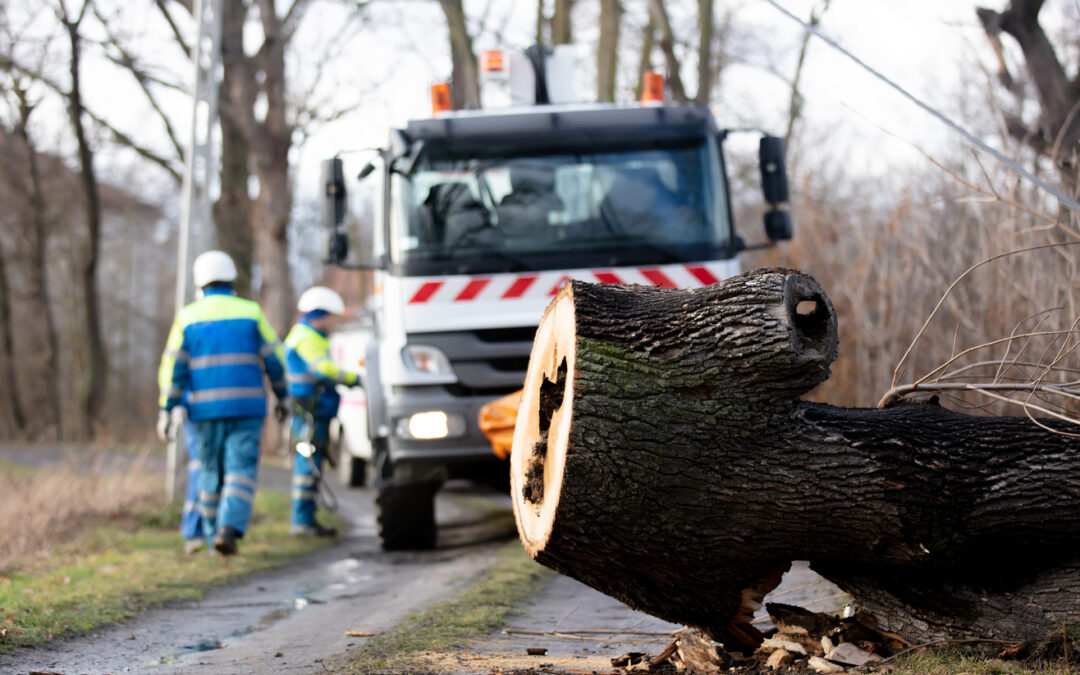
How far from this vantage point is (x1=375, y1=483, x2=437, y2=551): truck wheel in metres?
7.51

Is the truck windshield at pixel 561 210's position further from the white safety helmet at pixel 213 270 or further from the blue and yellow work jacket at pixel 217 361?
the white safety helmet at pixel 213 270

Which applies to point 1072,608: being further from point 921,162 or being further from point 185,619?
point 921,162

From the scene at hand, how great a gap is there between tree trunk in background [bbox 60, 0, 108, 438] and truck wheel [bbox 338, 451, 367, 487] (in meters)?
10.4

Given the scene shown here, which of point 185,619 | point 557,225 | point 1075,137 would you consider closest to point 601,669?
point 185,619

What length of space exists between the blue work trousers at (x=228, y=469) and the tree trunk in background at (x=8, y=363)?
768 inches

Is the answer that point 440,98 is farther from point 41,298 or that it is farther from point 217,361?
point 41,298

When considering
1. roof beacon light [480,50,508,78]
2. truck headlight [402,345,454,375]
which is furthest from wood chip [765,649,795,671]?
roof beacon light [480,50,508,78]

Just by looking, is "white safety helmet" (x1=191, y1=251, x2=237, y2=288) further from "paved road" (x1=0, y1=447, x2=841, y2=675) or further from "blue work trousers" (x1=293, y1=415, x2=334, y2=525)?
"paved road" (x1=0, y1=447, x2=841, y2=675)

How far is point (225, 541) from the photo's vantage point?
6840 millimetres

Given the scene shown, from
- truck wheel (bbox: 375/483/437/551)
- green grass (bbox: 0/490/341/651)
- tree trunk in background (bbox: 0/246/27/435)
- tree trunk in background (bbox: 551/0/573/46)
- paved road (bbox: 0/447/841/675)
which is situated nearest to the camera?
paved road (bbox: 0/447/841/675)

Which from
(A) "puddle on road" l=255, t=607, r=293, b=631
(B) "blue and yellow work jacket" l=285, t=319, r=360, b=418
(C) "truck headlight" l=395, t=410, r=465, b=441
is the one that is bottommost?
(A) "puddle on road" l=255, t=607, r=293, b=631

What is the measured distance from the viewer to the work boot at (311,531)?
8.44 m

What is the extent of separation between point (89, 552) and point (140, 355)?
105ft

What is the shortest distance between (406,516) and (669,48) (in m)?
11.3
